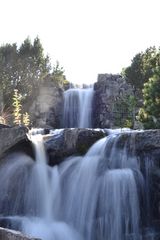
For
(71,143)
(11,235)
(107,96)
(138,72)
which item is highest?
(138,72)

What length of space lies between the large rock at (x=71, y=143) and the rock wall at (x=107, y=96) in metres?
22.1

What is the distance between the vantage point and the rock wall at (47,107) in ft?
144

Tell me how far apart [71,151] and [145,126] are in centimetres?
847

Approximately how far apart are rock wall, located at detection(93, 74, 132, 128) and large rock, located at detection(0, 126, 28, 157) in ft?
75.7

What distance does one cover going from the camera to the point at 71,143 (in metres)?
19.4

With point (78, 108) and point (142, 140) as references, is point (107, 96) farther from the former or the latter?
point (142, 140)

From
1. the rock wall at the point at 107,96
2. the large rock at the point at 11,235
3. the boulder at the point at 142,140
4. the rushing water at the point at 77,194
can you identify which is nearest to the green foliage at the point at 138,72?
the rock wall at the point at 107,96

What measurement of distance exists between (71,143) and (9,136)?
7.21ft

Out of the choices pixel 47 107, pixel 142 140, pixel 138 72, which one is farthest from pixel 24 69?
pixel 142 140

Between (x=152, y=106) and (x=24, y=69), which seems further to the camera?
(x=24, y=69)

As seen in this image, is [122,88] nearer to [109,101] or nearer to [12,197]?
[109,101]

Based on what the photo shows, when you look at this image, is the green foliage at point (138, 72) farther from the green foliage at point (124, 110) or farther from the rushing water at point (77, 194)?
the rushing water at point (77, 194)

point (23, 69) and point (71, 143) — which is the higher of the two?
point (23, 69)

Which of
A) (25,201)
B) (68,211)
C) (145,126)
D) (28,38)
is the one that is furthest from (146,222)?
(28,38)
